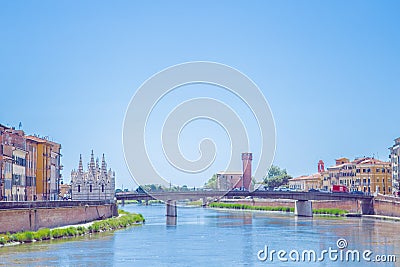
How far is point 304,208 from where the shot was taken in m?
101

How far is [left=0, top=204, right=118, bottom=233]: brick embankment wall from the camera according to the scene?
5253cm

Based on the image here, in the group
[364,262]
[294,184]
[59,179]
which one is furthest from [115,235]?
[294,184]

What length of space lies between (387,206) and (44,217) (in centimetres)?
4979

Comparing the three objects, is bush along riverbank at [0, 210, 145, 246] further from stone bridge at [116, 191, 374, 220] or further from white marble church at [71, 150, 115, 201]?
white marble church at [71, 150, 115, 201]

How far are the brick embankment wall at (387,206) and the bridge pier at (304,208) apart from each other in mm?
8675

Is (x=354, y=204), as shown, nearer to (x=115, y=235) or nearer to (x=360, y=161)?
(x=360, y=161)

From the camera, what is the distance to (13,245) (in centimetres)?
5056

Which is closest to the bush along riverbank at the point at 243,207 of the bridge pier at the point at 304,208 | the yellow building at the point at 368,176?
the bridge pier at the point at 304,208

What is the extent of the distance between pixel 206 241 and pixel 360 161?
81.6m

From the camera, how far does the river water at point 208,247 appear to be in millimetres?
44000

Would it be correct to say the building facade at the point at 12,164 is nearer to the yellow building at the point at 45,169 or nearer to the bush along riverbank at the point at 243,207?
the yellow building at the point at 45,169

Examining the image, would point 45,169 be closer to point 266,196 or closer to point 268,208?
point 266,196

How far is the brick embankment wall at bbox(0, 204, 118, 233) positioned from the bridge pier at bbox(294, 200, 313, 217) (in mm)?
32867

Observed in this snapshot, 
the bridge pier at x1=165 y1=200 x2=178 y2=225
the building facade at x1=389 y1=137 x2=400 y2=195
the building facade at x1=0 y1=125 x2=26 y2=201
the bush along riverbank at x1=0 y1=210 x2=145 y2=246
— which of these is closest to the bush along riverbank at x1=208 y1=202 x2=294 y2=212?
the building facade at x1=389 y1=137 x2=400 y2=195
